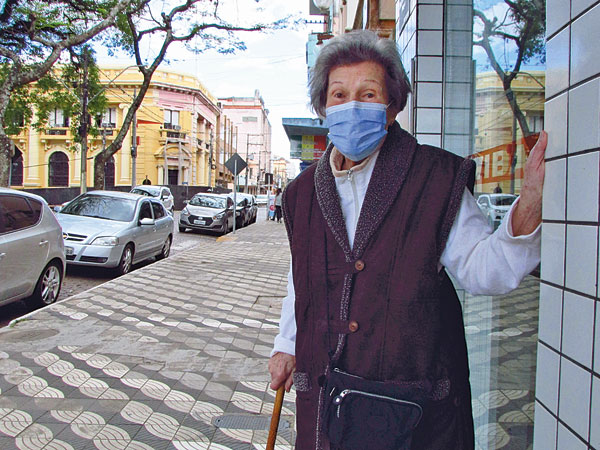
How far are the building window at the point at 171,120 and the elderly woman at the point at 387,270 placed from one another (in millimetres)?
51673

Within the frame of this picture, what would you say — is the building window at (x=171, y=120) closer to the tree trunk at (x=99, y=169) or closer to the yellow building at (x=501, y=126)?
the tree trunk at (x=99, y=169)

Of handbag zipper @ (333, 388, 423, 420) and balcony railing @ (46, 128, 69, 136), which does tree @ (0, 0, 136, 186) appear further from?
balcony railing @ (46, 128, 69, 136)

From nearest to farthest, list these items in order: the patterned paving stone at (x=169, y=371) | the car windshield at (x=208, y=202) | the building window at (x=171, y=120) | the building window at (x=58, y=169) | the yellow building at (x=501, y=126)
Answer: the yellow building at (x=501, y=126)
the patterned paving stone at (x=169, y=371)
the car windshield at (x=208, y=202)
the building window at (x=58, y=169)
the building window at (x=171, y=120)

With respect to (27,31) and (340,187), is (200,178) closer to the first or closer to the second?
(27,31)

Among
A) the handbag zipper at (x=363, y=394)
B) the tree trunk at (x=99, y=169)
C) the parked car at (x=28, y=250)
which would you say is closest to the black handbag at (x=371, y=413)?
the handbag zipper at (x=363, y=394)

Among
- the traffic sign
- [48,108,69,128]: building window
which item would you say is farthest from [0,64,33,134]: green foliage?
[48,108,69,128]: building window

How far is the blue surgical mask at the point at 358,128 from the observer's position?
5.87 ft

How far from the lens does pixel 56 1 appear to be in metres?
13.6

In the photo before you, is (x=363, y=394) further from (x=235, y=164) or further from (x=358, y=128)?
(x=235, y=164)

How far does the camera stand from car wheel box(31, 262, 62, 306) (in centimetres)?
697

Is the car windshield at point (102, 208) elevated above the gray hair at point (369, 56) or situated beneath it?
situated beneath

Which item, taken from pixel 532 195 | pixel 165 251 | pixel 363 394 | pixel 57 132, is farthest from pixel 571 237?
pixel 57 132

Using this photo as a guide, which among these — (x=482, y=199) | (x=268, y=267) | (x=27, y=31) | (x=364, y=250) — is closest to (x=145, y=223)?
(x=268, y=267)

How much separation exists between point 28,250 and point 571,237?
6606 mm
